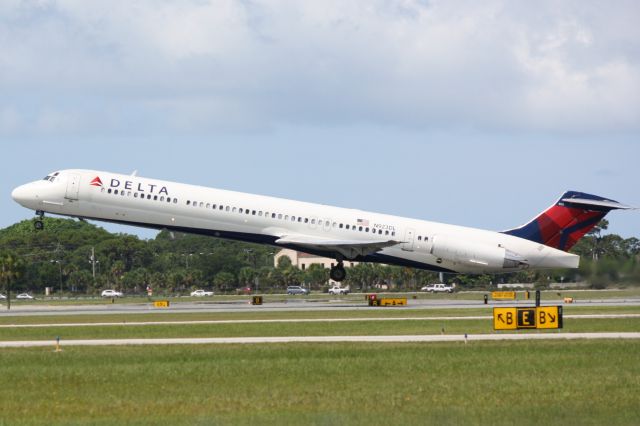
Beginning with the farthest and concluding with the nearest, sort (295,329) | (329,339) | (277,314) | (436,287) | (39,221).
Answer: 1. (436,287)
2. (39,221)
3. (277,314)
4. (295,329)
5. (329,339)

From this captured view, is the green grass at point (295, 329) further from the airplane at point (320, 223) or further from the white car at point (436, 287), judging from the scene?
the white car at point (436, 287)

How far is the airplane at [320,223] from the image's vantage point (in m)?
61.0

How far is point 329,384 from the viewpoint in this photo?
25094 mm

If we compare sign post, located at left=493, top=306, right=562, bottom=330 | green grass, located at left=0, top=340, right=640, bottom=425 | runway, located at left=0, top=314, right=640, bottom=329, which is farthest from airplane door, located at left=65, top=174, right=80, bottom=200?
sign post, located at left=493, top=306, right=562, bottom=330

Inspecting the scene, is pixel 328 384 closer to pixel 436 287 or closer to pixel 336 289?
pixel 436 287

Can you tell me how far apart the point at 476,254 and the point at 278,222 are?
11.5 meters

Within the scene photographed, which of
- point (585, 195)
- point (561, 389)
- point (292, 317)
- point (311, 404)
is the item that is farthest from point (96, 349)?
point (585, 195)

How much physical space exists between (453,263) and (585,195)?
848 cm

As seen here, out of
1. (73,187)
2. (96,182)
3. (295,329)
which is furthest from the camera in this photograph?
(73,187)

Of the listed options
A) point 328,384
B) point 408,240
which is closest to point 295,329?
point 328,384

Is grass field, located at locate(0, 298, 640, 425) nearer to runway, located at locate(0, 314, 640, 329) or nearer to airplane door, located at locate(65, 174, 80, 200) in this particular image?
runway, located at locate(0, 314, 640, 329)

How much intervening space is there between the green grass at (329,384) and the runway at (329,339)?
6.47 feet

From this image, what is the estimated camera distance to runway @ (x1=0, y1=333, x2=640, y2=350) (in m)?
35.3

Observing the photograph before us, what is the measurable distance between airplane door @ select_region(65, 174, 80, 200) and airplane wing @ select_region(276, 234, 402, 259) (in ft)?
37.6
